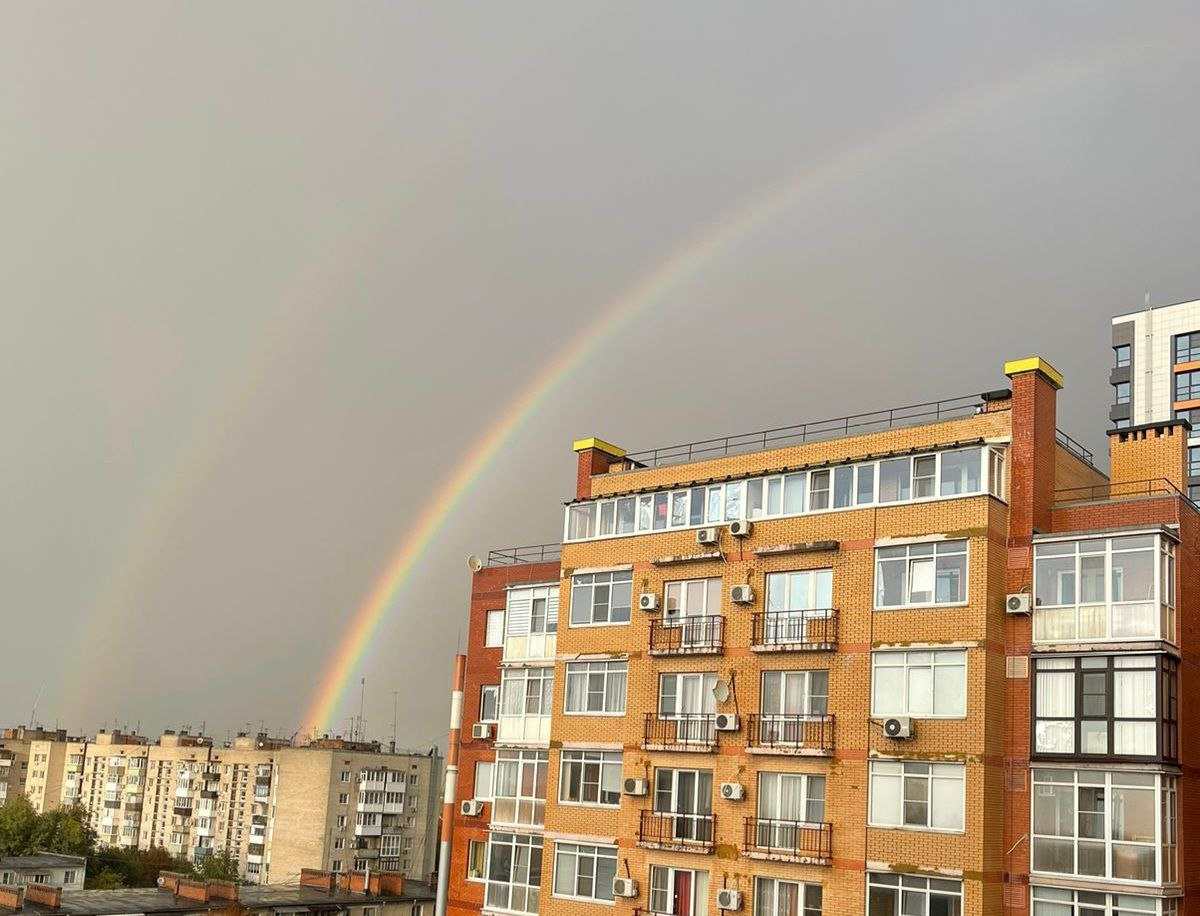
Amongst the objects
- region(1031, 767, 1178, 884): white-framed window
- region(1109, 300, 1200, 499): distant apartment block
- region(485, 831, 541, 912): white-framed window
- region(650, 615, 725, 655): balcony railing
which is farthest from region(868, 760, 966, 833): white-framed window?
region(1109, 300, 1200, 499): distant apartment block

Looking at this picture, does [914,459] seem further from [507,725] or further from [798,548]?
[507,725]

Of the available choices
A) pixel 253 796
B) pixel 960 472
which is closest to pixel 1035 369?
pixel 960 472

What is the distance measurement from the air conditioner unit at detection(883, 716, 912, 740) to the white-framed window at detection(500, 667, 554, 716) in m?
12.8

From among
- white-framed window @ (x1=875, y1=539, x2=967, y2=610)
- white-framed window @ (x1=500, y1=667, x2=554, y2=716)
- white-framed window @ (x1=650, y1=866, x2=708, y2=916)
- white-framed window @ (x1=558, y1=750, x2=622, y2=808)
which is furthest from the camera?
white-framed window @ (x1=500, y1=667, x2=554, y2=716)

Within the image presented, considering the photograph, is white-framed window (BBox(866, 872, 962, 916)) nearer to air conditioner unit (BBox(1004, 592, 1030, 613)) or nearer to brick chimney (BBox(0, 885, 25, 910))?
air conditioner unit (BBox(1004, 592, 1030, 613))

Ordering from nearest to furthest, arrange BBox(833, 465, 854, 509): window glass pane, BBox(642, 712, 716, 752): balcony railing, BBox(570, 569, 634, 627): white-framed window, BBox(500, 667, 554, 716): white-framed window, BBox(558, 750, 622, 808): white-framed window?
BBox(833, 465, 854, 509): window glass pane → BBox(642, 712, 716, 752): balcony railing → BBox(558, 750, 622, 808): white-framed window → BBox(570, 569, 634, 627): white-framed window → BBox(500, 667, 554, 716): white-framed window

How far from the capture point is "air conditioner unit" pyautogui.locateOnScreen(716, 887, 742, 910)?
31.2m

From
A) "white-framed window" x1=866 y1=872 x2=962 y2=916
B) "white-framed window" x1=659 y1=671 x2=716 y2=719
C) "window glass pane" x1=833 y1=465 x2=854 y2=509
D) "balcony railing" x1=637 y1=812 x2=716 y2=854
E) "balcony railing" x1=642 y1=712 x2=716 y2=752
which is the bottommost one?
"white-framed window" x1=866 y1=872 x2=962 y2=916

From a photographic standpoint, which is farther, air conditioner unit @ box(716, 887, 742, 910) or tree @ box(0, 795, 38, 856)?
tree @ box(0, 795, 38, 856)

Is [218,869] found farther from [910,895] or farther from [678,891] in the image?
[910,895]

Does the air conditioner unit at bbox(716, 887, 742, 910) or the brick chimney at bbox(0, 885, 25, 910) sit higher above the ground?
the air conditioner unit at bbox(716, 887, 742, 910)

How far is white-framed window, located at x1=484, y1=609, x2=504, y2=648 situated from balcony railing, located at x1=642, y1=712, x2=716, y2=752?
31.9 feet

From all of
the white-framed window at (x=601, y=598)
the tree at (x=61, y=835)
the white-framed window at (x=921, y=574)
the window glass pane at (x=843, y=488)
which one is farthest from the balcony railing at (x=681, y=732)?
the tree at (x=61, y=835)

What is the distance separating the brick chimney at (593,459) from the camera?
41094 millimetres
